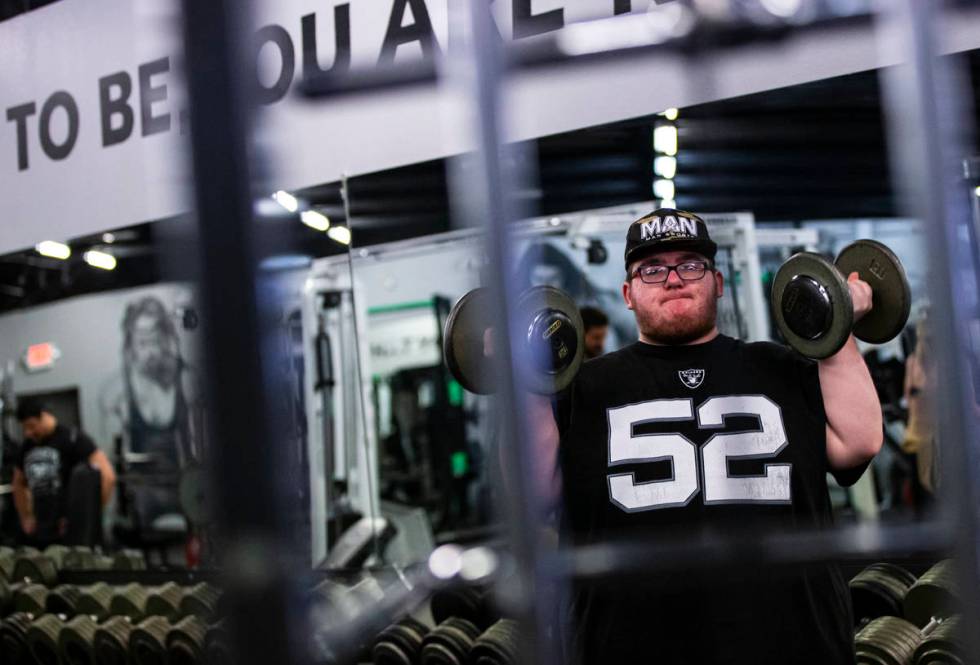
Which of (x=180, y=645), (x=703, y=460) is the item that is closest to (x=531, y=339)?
(x=703, y=460)

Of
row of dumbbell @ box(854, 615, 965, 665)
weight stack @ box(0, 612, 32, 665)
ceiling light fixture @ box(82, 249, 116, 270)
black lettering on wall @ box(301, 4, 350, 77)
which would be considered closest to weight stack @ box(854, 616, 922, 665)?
row of dumbbell @ box(854, 615, 965, 665)

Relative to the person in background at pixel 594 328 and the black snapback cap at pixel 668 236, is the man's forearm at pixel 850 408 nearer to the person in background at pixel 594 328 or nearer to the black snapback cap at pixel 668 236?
the black snapback cap at pixel 668 236

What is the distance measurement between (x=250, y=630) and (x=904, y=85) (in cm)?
54

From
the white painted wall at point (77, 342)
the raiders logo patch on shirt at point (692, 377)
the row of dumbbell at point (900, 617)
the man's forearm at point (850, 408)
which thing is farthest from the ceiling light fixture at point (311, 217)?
the white painted wall at point (77, 342)

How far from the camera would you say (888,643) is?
2.45 metres

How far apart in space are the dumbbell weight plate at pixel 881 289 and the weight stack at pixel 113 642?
337 centimetres

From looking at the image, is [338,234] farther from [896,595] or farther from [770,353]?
[770,353]

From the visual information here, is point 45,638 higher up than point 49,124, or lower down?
lower down

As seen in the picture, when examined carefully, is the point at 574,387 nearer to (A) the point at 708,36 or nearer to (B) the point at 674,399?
(B) the point at 674,399

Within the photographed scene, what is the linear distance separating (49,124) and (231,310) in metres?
3.15

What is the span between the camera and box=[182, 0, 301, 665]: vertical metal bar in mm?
634

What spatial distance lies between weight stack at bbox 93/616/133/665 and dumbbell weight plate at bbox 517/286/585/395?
3.57 metres

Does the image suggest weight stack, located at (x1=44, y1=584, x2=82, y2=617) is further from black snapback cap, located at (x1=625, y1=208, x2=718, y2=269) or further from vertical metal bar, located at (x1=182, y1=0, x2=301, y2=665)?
vertical metal bar, located at (x1=182, y1=0, x2=301, y2=665)

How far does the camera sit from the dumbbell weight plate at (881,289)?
1.56m
